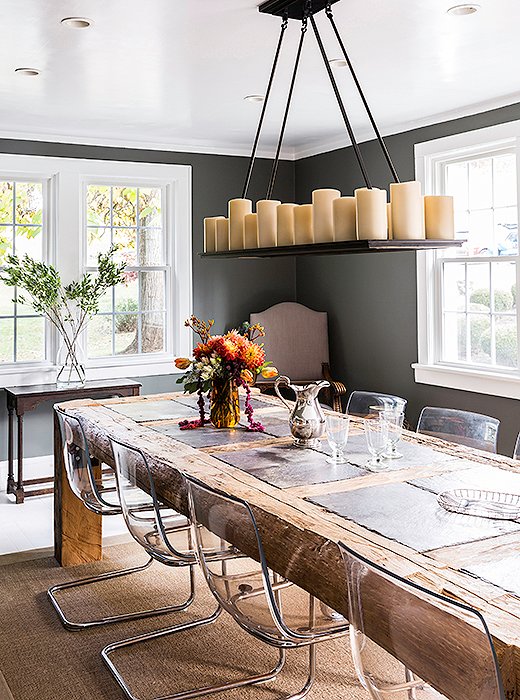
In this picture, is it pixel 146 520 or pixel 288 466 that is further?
pixel 146 520

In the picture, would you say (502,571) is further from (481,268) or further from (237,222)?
(481,268)

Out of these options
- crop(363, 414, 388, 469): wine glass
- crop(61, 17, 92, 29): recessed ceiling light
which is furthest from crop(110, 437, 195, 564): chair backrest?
crop(61, 17, 92, 29): recessed ceiling light

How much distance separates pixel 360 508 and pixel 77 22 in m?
2.41

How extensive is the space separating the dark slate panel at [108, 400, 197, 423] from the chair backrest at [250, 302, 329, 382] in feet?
6.99

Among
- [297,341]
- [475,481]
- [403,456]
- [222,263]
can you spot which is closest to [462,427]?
[403,456]

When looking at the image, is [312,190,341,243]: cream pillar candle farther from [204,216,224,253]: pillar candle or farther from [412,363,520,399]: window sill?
[412,363,520,399]: window sill

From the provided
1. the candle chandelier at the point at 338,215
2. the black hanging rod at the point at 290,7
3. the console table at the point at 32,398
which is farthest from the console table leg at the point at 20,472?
the black hanging rod at the point at 290,7

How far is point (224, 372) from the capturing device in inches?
129

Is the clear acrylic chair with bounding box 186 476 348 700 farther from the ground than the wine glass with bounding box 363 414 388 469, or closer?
closer

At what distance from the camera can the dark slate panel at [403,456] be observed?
263 cm

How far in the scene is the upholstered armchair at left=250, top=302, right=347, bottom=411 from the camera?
19.9 ft

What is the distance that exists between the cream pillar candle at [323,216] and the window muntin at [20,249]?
3444 mm

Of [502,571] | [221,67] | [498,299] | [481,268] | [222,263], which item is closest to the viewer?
[502,571]

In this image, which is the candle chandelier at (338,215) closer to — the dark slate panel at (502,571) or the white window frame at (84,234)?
the dark slate panel at (502,571)
